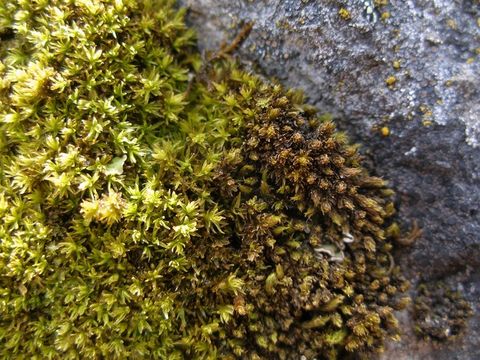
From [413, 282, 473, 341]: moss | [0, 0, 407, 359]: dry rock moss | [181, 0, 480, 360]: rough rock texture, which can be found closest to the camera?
[0, 0, 407, 359]: dry rock moss

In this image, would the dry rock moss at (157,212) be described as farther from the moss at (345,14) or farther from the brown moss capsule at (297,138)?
the moss at (345,14)

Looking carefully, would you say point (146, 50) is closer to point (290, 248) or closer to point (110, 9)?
point (110, 9)

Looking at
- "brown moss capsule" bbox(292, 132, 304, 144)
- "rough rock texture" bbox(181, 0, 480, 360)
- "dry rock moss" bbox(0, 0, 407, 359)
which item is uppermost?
"rough rock texture" bbox(181, 0, 480, 360)

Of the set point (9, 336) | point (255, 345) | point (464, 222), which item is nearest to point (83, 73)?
point (9, 336)

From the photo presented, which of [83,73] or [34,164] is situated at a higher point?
[83,73]

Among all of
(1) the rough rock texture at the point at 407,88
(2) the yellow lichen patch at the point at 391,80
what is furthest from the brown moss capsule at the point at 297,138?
(2) the yellow lichen patch at the point at 391,80

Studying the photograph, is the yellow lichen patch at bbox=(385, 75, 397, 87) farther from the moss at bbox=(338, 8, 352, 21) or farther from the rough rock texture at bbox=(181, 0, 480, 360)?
the moss at bbox=(338, 8, 352, 21)

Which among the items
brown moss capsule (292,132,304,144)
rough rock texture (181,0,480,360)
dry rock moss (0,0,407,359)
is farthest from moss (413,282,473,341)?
brown moss capsule (292,132,304,144)

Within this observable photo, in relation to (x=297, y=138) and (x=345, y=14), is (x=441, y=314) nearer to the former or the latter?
(x=297, y=138)
